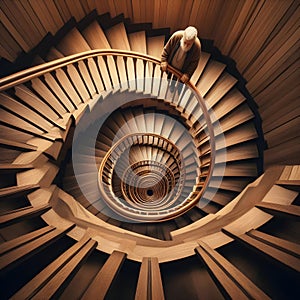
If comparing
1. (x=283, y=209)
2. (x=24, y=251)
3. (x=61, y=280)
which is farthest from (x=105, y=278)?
(x=283, y=209)

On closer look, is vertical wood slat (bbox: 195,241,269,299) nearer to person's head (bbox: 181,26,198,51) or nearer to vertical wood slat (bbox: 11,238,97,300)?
vertical wood slat (bbox: 11,238,97,300)

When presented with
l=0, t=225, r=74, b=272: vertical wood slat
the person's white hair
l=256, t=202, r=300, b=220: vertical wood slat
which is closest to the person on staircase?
the person's white hair

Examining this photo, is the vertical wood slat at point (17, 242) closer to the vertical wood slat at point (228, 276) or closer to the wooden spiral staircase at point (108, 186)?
the wooden spiral staircase at point (108, 186)

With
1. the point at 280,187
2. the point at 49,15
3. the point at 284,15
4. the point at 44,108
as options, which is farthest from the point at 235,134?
the point at 49,15

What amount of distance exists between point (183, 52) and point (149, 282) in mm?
3424

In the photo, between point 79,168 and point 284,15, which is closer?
point 284,15

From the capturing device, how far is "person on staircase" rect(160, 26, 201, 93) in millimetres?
3100

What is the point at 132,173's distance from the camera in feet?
28.8

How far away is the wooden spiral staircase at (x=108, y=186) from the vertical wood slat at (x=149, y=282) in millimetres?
11

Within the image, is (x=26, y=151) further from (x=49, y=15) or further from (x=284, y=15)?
(x=284, y=15)

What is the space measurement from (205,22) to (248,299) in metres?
5.42

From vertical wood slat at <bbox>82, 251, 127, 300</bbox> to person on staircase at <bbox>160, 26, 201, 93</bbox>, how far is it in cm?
321

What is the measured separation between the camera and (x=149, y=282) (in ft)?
4.66

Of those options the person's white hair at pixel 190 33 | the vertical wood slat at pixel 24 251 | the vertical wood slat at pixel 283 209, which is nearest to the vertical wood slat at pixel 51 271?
the vertical wood slat at pixel 24 251
